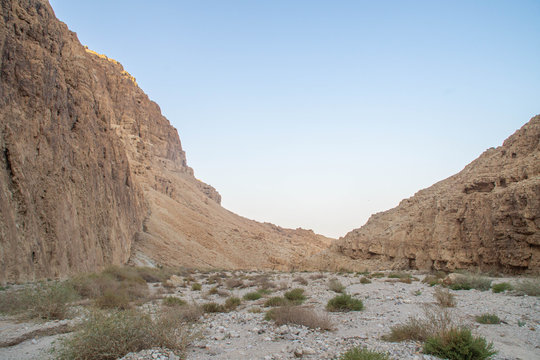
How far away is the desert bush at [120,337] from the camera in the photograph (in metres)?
4.89

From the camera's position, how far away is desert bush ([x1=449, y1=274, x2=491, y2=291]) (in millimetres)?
11248

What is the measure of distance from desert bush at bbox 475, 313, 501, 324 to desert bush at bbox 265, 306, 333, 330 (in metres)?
3.31

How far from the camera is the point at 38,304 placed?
8484mm

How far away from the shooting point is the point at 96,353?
4.86 metres

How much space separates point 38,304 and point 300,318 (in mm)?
6987

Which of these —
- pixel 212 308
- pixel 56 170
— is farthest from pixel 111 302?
pixel 56 170

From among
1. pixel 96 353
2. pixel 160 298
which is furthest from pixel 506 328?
pixel 160 298

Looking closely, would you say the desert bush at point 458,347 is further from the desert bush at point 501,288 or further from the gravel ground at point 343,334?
the desert bush at point 501,288

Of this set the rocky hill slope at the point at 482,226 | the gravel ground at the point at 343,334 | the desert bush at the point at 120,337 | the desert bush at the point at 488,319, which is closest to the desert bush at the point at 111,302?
the gravel ground at the point at 343,334

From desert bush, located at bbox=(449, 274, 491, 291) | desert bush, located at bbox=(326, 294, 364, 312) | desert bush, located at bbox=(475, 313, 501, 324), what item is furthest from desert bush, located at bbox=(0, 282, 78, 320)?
desert bush, located at bbox=(449, 274, 491, 291)

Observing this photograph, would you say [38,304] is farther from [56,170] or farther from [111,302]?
[56,170]

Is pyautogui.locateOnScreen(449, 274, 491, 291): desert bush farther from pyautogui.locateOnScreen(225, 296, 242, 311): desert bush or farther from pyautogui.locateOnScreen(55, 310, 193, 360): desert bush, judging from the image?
pyautogui.locateOnScreen(55, 310, 193, 360): desert bush

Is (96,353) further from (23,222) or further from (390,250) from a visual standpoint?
(390,250)

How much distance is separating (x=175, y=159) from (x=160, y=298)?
334ft
